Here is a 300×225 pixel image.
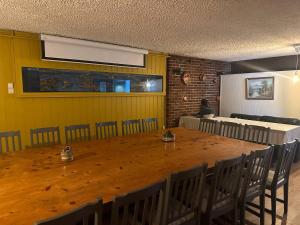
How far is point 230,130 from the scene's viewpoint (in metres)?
3.41

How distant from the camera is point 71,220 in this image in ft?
3.01

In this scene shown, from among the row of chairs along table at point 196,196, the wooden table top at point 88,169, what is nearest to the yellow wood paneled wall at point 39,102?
the wooden table top at point 88,169

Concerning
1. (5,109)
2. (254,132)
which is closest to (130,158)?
(254,132)

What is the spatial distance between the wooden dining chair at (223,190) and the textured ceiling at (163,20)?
1572mm

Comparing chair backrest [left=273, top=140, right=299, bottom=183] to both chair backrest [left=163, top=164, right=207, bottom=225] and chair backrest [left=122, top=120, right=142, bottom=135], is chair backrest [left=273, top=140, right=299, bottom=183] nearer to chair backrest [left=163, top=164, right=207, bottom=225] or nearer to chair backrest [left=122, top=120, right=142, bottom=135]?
chair backrest [left=163, top=164, right=207, bottom=225]

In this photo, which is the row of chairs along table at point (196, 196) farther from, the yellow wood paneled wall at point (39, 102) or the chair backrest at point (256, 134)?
the yellow wood paneled wall at point (39, 102)

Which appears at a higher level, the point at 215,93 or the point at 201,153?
the point at 215,93

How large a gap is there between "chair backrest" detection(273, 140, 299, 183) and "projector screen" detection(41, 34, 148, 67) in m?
3.13

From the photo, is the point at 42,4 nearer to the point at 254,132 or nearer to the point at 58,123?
the point at 58,123

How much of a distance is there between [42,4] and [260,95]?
201 inches

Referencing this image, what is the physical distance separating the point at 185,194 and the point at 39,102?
2998 mm

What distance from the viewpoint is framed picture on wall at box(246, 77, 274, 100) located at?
5.16 m

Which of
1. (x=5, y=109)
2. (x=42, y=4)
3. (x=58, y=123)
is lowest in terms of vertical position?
(x=58, y=123)

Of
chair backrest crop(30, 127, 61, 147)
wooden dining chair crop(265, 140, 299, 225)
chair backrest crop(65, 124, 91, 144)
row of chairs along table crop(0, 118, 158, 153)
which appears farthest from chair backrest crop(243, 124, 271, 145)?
chair backrest crop(30, 127, 61, 147)
